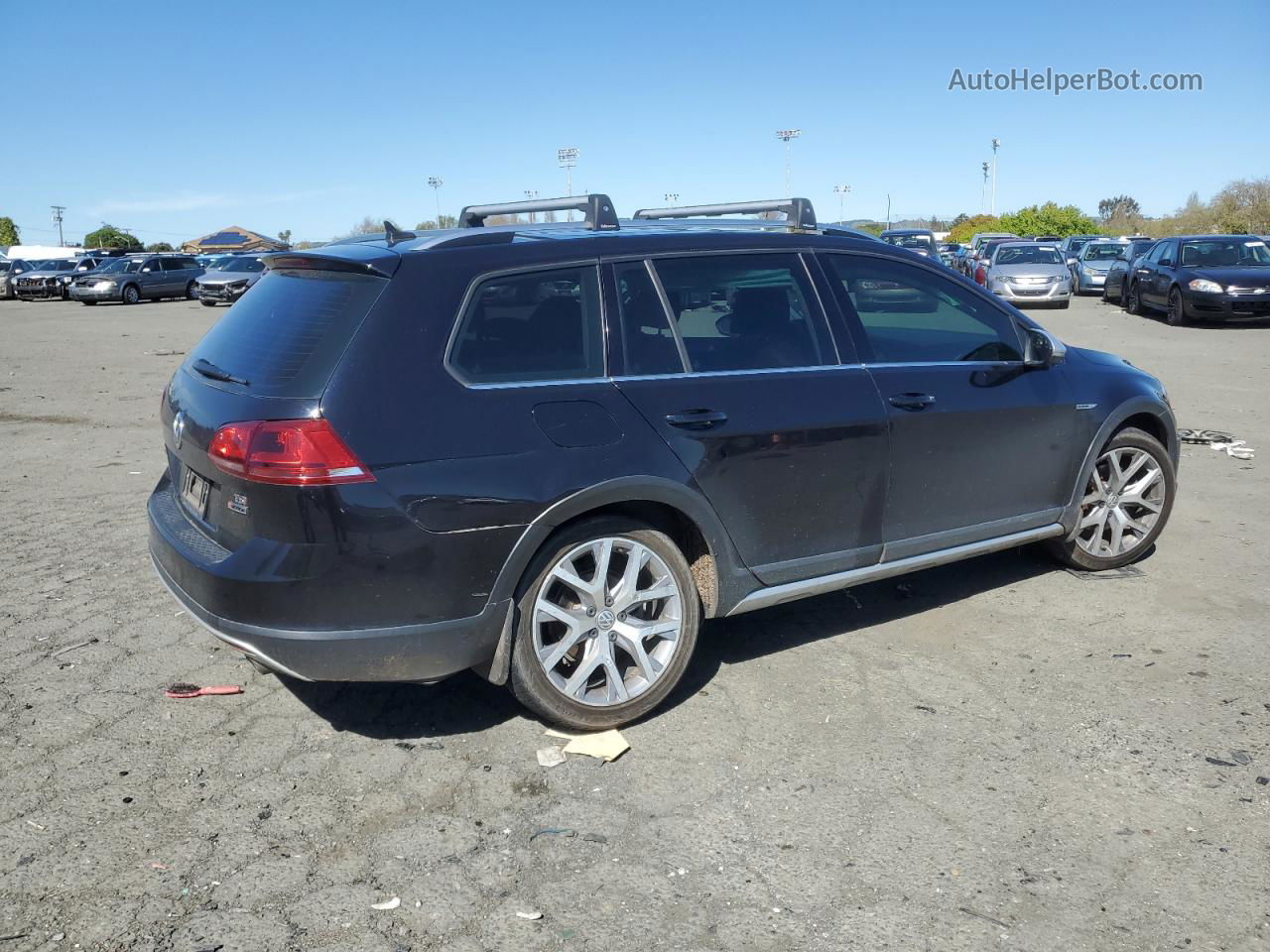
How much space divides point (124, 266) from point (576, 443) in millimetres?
38252

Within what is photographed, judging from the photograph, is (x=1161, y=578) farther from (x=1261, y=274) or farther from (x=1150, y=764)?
(x=1261, y=274)

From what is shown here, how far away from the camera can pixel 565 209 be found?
4785 mm

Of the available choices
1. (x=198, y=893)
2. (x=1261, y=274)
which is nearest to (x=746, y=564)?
(x=198, y=893)

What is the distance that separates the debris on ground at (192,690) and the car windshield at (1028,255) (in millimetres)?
24600

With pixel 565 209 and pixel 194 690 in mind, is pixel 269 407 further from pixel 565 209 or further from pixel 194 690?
pixel 565 209

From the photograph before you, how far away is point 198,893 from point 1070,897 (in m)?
2.39

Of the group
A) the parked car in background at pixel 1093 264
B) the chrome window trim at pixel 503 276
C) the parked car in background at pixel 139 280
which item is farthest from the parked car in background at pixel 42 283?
the chrome window trim at pixel 503 276

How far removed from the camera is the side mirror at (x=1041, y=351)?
5.09m

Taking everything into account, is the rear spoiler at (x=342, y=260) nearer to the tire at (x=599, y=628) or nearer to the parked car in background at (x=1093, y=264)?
the tire at (x=599, y=628)

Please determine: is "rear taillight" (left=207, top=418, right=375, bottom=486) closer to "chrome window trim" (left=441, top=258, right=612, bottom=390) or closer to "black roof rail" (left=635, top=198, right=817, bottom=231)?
"chrome window trim" (left=441, top=258, right=612, bottom=390)

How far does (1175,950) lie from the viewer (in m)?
2.76

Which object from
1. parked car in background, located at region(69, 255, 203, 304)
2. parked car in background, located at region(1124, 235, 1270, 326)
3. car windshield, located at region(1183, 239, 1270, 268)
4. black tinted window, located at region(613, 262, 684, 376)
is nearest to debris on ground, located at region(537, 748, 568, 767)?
Answer: black tinted window, located at region(613, 262, 684, 376)

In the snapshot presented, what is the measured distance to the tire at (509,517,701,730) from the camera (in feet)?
12.3

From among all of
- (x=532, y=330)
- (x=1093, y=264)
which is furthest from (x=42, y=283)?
(x=532, y=330)
